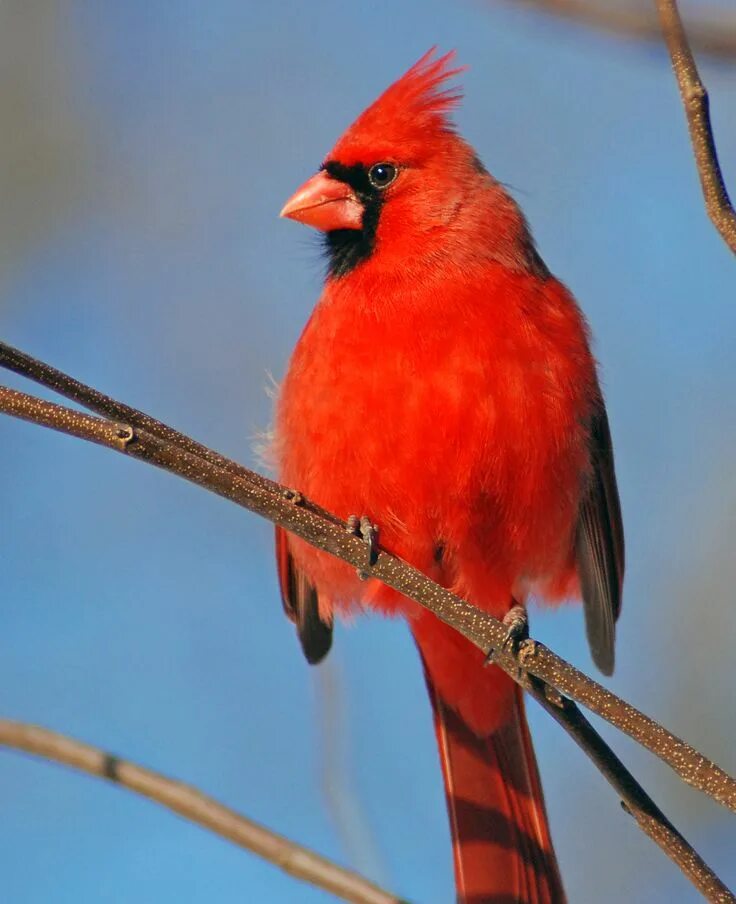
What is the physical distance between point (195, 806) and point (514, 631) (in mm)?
580

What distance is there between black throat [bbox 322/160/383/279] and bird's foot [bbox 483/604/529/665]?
0.90 meters

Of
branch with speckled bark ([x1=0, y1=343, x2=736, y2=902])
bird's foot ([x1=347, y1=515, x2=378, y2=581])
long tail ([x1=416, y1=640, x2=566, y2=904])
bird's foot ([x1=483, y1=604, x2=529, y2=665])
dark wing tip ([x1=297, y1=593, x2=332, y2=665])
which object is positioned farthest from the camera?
dark wing tip ([x1=297, y1=593, x2=332, y2=665])

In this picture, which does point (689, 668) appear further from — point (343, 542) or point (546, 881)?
point (343, 542)

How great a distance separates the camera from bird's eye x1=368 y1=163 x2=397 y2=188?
3168 millimetres

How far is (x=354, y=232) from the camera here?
123 inches

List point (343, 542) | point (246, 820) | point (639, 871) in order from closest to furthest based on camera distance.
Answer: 1. point (343, 542)
2. point (246, 820)
3. point (639, 871)

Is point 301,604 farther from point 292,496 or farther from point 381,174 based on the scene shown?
point 292,496

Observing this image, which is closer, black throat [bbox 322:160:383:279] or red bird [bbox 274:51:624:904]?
red bird [bbox 274:51:624:904]

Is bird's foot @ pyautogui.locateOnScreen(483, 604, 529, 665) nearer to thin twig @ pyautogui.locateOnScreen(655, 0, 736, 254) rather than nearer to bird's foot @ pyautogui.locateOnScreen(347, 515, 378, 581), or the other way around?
bird's foot @ pyautogui.locateOnScreen(347, 515, 378, 581)

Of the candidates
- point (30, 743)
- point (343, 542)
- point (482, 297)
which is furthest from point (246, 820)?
point (482, 297)

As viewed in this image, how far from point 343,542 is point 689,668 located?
2254 millimetres

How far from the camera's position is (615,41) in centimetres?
261

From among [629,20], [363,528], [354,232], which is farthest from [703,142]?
[354,232]

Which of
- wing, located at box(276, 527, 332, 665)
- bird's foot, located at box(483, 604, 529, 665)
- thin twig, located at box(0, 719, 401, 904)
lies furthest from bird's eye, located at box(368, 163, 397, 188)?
thin twig, located at box(0, 719, 401, 904)
